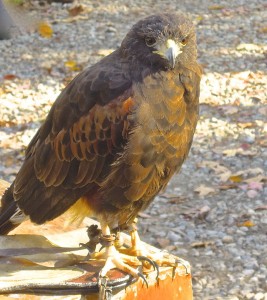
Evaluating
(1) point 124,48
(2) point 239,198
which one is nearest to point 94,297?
(1) point 124,48

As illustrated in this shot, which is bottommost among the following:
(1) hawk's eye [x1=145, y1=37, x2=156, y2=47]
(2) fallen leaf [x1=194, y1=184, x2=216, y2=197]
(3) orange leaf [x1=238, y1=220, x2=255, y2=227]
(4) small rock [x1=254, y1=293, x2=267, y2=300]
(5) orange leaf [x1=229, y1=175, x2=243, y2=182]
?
(4) small rock [x1=254, y1=293, x2=267, y2=300]

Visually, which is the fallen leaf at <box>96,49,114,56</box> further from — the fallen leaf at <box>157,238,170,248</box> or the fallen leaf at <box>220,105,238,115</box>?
the fallen leaf at <box>157,238,170,248</box>

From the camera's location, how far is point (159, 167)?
12.4 ft

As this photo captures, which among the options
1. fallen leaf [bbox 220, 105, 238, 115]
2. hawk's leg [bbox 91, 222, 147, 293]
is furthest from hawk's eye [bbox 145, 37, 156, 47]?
fallen leaf [bbox 220, 105, 238, 115]

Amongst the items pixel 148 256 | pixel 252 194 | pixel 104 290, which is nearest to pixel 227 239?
pixel 252 194

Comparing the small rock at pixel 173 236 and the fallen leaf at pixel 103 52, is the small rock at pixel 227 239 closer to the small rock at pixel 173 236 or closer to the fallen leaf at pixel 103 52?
the small rock at pixel 173 236

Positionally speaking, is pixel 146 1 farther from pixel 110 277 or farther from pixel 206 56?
pixel 110 277

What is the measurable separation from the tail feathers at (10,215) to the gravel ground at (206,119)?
1759mm

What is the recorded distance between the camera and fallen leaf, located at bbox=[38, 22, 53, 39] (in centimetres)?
1169

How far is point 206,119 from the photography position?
27.6ft

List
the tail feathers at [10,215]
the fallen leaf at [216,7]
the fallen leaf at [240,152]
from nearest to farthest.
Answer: the tail feathers at [10,215] → the fallen leaf at [240,152] → the fallen leaf at [216,7]

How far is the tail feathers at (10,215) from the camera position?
4148 millimetres

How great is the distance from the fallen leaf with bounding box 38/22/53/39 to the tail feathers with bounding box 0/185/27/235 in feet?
25.2

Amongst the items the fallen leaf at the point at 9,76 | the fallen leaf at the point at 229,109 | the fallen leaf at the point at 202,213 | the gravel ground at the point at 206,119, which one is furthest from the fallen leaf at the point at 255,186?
the fallen leaf at the point at 9,76
